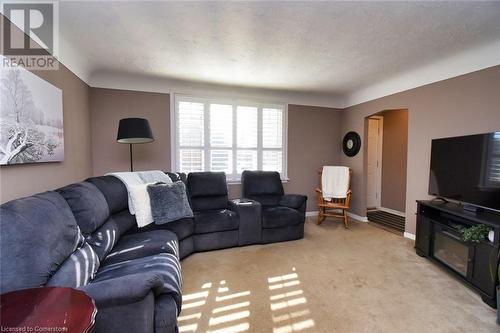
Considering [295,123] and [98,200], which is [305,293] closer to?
[98,200]

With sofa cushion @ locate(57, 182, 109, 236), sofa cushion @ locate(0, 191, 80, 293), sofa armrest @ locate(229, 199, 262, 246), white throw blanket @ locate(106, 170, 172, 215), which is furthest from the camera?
sofa armrest @ locate(229, 199, 262, 246)

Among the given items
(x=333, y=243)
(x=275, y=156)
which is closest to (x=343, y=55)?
(x=275, y=156)

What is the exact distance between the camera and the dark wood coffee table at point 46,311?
2.37 ft

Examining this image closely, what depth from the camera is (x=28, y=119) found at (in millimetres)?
1744

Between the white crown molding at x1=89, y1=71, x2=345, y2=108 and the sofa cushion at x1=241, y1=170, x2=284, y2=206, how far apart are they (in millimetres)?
1475

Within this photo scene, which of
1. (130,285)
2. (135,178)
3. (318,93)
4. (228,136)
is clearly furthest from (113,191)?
(318,93)

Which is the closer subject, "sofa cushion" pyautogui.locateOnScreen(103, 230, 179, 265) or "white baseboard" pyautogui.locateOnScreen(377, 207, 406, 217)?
"sofa cushion" pyautogui.locateOnScreen(103, 230, 179, 265)

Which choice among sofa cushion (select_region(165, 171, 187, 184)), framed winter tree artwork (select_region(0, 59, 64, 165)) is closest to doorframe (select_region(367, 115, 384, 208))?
sofa cushion (select_region(165, 171, 187, 184))

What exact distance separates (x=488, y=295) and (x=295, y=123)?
344 cm

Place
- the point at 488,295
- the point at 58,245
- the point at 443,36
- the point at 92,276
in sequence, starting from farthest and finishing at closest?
the point at 443,36 → the point at 488,295 → the point at 92,276 → the point at 58,245

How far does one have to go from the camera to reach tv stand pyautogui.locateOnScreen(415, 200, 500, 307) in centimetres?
189

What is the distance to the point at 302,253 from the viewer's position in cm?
290

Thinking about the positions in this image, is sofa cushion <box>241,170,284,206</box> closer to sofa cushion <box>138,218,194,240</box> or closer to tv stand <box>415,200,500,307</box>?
sofa cushion <box>138,218,194,240</box>

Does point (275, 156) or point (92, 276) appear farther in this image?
point (275, 156)
